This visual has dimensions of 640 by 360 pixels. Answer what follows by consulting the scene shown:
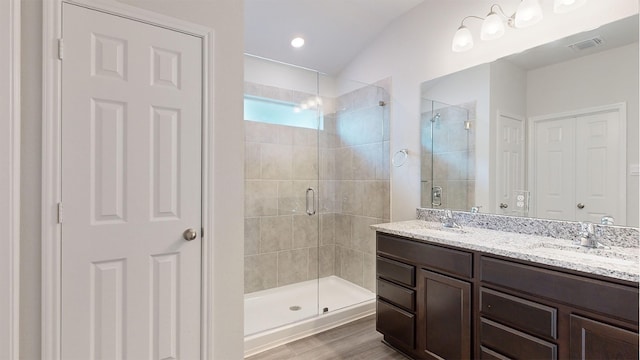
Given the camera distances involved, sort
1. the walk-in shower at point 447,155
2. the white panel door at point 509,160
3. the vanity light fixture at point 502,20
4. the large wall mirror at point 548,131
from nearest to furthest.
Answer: the large wall mirror at point 548,131
the vanity light fixture at point 502,20
the white panel door at point 509,160
the walk-in shower at point 447,155

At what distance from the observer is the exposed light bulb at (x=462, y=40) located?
2.37 metres

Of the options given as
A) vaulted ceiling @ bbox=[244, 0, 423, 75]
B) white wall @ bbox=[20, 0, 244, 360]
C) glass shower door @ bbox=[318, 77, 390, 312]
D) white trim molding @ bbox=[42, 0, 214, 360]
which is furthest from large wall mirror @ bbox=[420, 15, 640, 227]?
white trim molding @ bbox=[42, 0, 214, 360]

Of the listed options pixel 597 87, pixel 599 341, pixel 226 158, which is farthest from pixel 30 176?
pixel 597 87

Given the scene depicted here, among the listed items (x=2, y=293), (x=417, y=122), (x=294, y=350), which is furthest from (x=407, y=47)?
(x=2, y=293)

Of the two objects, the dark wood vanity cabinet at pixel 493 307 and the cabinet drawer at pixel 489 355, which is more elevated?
the dark wood vanity cabinet at pixel 493 307

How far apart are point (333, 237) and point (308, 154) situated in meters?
1.03

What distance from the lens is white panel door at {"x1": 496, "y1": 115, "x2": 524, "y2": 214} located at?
7.09 feet

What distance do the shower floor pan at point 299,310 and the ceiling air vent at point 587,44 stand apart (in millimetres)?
2504

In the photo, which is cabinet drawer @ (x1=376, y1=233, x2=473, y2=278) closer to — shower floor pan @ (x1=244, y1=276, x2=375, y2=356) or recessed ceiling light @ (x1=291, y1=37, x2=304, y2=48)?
shower floor pan @ (x1=244, y1=276, x2=375, y2=356)

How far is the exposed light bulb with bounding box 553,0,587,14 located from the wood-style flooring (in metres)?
2.47

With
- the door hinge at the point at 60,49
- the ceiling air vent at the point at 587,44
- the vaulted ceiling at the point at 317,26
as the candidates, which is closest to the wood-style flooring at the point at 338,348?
the door hinge at the point at 60,49

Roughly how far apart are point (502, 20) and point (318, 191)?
222 centimetres

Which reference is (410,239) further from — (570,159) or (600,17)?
(600,17)

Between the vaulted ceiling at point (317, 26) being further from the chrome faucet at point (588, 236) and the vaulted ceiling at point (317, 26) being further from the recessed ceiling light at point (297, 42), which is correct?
the chrome faucet at point (588, 236)
